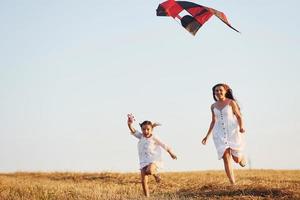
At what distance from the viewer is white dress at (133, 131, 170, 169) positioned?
40.4ft

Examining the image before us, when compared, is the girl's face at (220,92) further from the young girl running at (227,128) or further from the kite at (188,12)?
the kite at (188,12)

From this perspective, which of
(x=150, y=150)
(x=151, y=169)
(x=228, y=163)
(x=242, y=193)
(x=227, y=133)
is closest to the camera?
(x=242, y=193)

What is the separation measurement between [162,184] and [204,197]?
663 cm

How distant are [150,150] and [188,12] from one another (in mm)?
3641

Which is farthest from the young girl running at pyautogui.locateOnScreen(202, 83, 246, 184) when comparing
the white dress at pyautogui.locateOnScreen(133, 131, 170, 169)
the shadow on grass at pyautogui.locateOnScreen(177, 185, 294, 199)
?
the shadow on grass at pyautogui.locateOnScreen(177, 185, 294, 199)

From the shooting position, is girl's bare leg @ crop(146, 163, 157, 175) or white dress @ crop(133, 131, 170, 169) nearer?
girl's bare leg @ crop(146, 163, 157, 175)

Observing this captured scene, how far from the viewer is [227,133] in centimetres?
1176

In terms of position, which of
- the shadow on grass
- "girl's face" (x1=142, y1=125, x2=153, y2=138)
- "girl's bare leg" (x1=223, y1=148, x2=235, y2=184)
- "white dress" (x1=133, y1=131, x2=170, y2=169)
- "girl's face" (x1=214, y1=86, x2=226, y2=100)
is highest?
"girl's face" (x1=214, y1=86, x2=226, y2=100)

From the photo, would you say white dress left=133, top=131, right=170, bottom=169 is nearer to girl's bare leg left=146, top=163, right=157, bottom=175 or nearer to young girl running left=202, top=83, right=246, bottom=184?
girl's bare leg left=146, top=163, right=157, bottom=175

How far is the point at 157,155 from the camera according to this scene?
40.5 feet

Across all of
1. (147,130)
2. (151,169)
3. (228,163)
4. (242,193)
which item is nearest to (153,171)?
(151,169)

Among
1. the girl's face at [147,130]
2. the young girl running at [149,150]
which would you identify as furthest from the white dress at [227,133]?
the girl's face at [147,130]

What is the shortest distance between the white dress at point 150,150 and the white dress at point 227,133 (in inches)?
48.0

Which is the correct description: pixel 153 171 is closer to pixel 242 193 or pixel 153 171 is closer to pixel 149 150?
pixel 149 150
